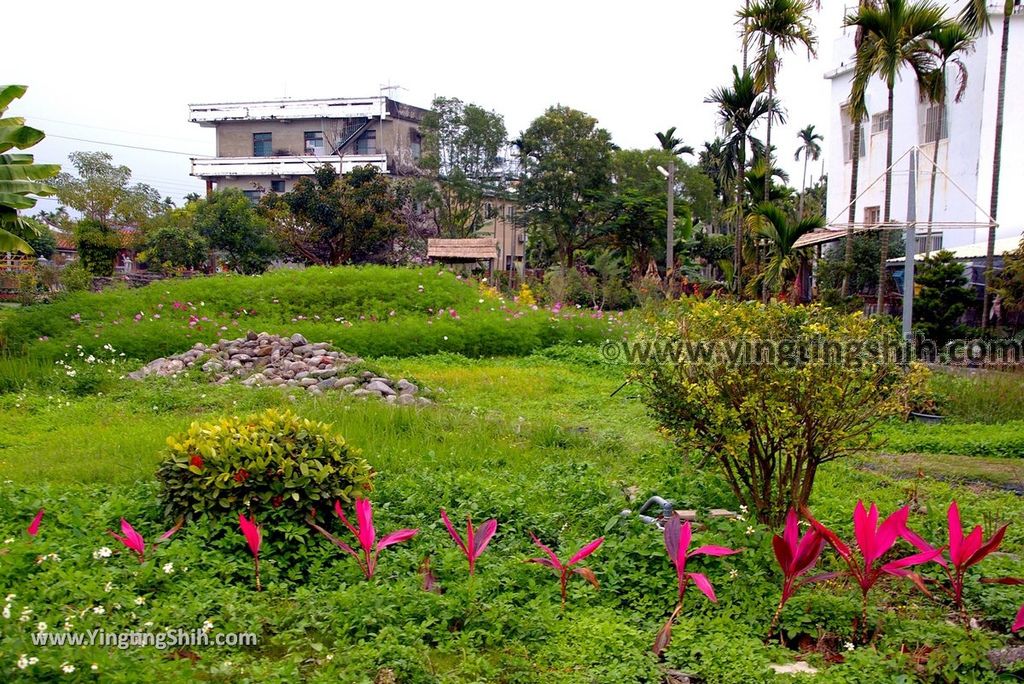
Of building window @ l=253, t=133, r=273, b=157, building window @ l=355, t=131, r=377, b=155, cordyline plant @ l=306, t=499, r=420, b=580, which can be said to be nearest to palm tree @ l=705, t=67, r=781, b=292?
cordyline plant @ l=306, t=499, r=420, b=580

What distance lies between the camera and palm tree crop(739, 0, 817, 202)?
68.6ft

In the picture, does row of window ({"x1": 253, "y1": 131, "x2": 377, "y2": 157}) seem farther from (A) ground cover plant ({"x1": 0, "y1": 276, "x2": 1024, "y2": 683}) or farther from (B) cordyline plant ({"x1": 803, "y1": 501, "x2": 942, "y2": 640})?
(B) cordyline plant ({"x1": 803, "y1": 501, "x2": 942, "y2": 640})

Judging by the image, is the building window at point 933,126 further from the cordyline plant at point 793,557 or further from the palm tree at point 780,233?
the cordyline plant at point 793,557

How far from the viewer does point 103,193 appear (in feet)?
116

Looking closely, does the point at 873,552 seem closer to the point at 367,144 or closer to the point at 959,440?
the point at 959,440

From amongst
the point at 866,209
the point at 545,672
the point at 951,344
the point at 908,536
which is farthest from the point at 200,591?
the point at 866,209

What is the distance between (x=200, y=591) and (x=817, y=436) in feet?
11.7

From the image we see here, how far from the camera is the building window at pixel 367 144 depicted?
45.7 metres

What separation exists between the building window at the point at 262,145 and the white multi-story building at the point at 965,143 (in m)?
32.7

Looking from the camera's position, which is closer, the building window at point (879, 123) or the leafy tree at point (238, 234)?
the building window at point (879, 123)

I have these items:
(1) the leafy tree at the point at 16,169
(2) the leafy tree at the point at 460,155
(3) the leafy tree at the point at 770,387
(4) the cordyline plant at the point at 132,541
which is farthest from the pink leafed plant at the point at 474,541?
(2) the leafy tree at the point at 460,155

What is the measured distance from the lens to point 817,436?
16.7 feet

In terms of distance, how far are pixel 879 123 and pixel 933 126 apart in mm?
2517

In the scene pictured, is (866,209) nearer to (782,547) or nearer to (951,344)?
(951,344)
